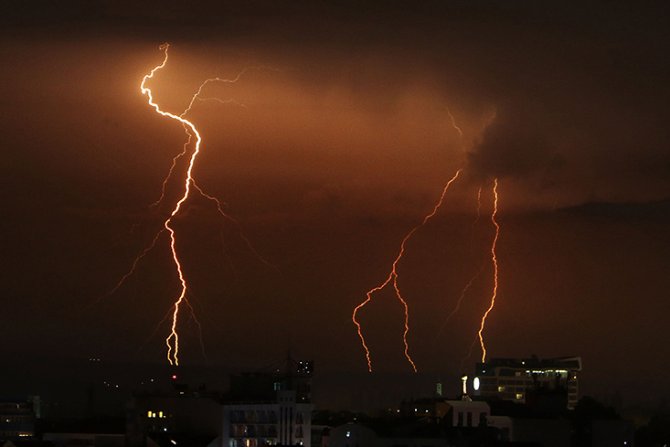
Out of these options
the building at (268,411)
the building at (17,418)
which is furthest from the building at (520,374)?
the building at (268,411)

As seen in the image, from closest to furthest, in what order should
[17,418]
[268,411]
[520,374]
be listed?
[268,411] < [17,418] < [520,374]

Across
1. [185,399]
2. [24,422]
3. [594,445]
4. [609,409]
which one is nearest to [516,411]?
[594,445]

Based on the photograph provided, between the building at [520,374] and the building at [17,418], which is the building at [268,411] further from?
the building at [520,374]

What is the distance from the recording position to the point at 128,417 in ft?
266

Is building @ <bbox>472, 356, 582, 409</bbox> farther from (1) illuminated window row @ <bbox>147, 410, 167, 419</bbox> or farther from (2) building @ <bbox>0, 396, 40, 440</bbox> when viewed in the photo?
(1) illuminated window row @ <bbox>147, 410, 167, 419</bbox>

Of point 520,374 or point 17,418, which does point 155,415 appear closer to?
point 17,418

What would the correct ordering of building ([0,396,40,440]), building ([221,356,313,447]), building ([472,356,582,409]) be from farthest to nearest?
building ([472,356,582,409])
building ([0,396,40,440])
building ([221,356,313,447])

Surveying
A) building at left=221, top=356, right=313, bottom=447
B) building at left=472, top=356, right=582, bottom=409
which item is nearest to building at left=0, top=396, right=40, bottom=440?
building at left=221, top=356, right=313, bottom=447

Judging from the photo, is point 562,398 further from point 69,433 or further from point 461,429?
point 69,433

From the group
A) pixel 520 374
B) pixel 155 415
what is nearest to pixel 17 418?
pixel 155 415

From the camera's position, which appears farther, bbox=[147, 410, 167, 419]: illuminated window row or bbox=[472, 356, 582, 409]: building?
bbox=[472, 356, 582, 409]: building

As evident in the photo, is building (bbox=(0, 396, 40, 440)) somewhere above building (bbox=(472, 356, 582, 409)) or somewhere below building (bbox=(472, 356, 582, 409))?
below

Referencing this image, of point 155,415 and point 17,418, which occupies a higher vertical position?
point 155,415

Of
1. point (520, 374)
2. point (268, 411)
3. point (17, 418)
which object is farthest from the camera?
point (520, 374)
